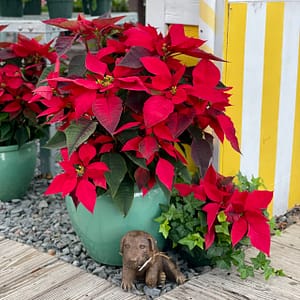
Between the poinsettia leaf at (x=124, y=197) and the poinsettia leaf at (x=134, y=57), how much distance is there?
1.21 ft

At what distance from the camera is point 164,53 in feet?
5.94

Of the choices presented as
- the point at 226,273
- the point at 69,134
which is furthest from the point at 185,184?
Answer: the point at 69,134

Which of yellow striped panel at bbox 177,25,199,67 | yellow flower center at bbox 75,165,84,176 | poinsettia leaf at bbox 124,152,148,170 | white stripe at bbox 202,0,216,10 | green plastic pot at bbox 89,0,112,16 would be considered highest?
green plastic pot at bbox 89,0,112,16

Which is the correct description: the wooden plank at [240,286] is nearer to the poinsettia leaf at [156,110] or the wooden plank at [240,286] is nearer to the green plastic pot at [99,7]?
the poinsettia leaf at [156,110]

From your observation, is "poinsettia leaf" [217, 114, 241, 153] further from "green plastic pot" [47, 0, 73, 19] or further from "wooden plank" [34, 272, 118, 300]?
"green plastic pot" [47, 0, 73, 19]

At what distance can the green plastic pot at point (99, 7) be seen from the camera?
412 cm

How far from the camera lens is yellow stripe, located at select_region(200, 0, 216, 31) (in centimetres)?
198

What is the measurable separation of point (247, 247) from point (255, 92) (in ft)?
1.86

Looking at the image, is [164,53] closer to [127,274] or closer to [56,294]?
[127,274]

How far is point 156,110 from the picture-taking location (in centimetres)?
165

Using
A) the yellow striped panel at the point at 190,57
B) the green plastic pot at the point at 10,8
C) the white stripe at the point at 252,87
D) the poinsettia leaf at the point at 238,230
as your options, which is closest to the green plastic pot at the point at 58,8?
the green plastic pot at the point at 10,8

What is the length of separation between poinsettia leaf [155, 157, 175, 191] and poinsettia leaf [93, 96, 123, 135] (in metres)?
0.21

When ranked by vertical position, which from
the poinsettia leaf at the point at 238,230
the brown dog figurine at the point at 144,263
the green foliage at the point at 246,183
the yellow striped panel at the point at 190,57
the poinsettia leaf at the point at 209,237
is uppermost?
the yellow striped panel at the point at 190,57

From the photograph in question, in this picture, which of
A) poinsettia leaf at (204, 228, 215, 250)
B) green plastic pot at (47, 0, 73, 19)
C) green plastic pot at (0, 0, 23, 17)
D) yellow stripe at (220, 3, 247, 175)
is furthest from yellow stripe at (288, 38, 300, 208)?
green plastic pot at (0, 0, 23, 17)
